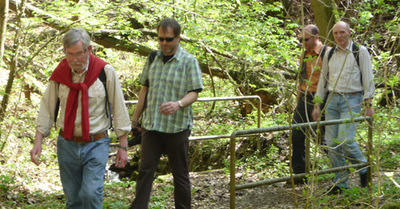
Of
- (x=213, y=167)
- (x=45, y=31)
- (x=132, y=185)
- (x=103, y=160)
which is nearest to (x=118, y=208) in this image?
(x=132, y=185)

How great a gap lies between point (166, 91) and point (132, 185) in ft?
8.85

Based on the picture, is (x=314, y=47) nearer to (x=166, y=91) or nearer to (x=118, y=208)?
(x=166, y=91)

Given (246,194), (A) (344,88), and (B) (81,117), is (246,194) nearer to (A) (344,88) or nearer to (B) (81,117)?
(A) (344,88)

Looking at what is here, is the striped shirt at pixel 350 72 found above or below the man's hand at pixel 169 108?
above

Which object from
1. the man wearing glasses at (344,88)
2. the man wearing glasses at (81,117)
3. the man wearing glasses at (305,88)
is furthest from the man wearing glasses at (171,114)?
the man wearing glasses at (305,88)

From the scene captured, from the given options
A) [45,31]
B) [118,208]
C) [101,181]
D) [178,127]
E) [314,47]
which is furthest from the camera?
[45,31]

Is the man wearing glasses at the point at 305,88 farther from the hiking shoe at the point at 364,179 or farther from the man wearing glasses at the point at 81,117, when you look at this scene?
the man wearing glasses at the point at 81,117

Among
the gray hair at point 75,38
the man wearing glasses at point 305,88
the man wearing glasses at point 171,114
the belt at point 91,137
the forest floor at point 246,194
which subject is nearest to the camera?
the gray hair at point 75,38

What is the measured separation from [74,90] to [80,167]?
616 millimetres

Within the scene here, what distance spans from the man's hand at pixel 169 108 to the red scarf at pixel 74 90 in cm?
79

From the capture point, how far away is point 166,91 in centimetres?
478

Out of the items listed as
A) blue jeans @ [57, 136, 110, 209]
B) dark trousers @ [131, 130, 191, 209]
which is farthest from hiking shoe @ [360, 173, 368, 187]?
blue jeans @ [57, 136, 110, 209]

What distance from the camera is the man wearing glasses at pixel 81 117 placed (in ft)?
12.1

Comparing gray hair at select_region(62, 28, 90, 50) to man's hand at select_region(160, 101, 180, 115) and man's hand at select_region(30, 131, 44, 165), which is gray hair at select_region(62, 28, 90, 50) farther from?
man's hand at select_region(160, 101, 180, 115)
